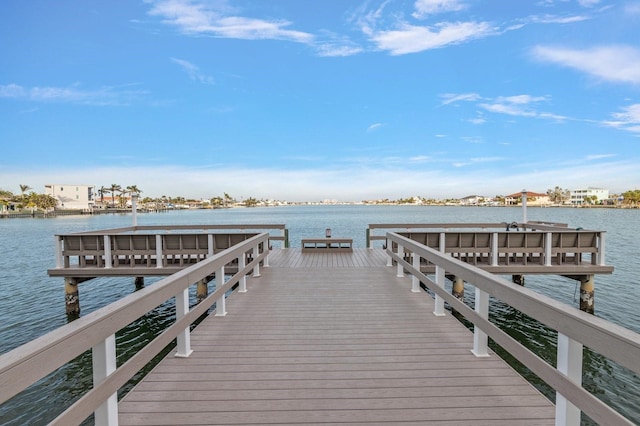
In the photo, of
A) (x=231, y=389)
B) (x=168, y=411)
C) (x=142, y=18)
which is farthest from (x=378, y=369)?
(x=142, y=18)

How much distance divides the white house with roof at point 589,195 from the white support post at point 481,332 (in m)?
178

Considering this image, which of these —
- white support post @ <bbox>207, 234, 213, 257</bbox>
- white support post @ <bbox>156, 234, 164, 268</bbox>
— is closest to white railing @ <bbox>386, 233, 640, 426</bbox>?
white support post @ <bbox>207, 234, 213, 257</bbox>

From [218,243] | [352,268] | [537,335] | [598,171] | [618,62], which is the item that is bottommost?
[537,335]

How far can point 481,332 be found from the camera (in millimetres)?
3293

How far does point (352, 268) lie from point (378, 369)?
4987mm

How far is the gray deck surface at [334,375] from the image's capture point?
2324 mm

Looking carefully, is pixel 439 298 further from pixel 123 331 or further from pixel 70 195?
pixel 70 195

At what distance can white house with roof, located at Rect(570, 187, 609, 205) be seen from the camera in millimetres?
136625

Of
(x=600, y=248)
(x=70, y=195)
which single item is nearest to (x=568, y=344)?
(x=600, y=248)

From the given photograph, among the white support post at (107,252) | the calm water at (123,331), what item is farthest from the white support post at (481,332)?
the white support post at (107,252)

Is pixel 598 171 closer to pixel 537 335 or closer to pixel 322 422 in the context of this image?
pixel 537 335

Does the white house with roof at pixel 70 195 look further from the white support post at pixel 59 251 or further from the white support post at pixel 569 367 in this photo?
the white support post at pixel 569 367

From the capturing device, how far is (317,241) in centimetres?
1095

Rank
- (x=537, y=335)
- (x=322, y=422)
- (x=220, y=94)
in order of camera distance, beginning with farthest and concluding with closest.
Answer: (x=220, y=94), (x=537, y=335), (x=322, y=422)
